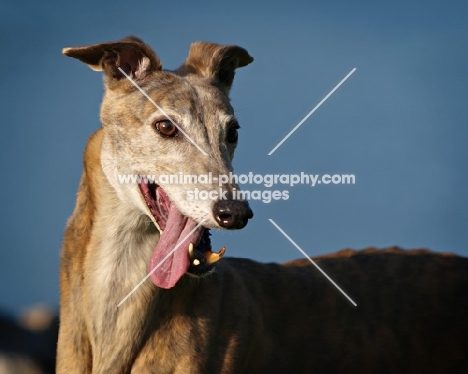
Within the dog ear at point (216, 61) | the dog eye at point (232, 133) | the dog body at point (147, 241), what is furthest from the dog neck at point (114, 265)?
the dog ear at point (216, 61)

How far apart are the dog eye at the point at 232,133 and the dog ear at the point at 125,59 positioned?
0.63 m

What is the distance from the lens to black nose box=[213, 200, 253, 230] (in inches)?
190

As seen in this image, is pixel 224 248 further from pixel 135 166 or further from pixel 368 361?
pixel 368 361

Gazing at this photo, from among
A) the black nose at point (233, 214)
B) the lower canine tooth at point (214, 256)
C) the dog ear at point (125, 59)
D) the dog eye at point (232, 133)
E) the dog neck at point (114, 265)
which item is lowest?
the dog neck at point (114, 265)

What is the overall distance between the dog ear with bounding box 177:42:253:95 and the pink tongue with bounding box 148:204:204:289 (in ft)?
3.58

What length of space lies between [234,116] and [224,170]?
0.49 meters

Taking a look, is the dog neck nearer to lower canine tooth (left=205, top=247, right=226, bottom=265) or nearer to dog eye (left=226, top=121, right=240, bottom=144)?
lower canine tooth (left=205, top=247, right=226, bottom=265)

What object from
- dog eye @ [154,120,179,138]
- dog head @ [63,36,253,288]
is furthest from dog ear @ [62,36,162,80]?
dog eye @ [154,120,179,138]

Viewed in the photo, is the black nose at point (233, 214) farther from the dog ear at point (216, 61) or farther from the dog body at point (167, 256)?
the dog ear at point (216, 61)

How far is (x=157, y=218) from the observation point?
531cm

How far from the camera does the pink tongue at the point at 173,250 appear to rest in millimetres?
5078

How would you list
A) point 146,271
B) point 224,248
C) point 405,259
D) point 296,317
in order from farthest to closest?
point 405,259, point 296,317, point 146,271, point 224,248

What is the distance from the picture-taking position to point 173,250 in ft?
16.8

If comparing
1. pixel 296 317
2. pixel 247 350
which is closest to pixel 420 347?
pixel 296 317
